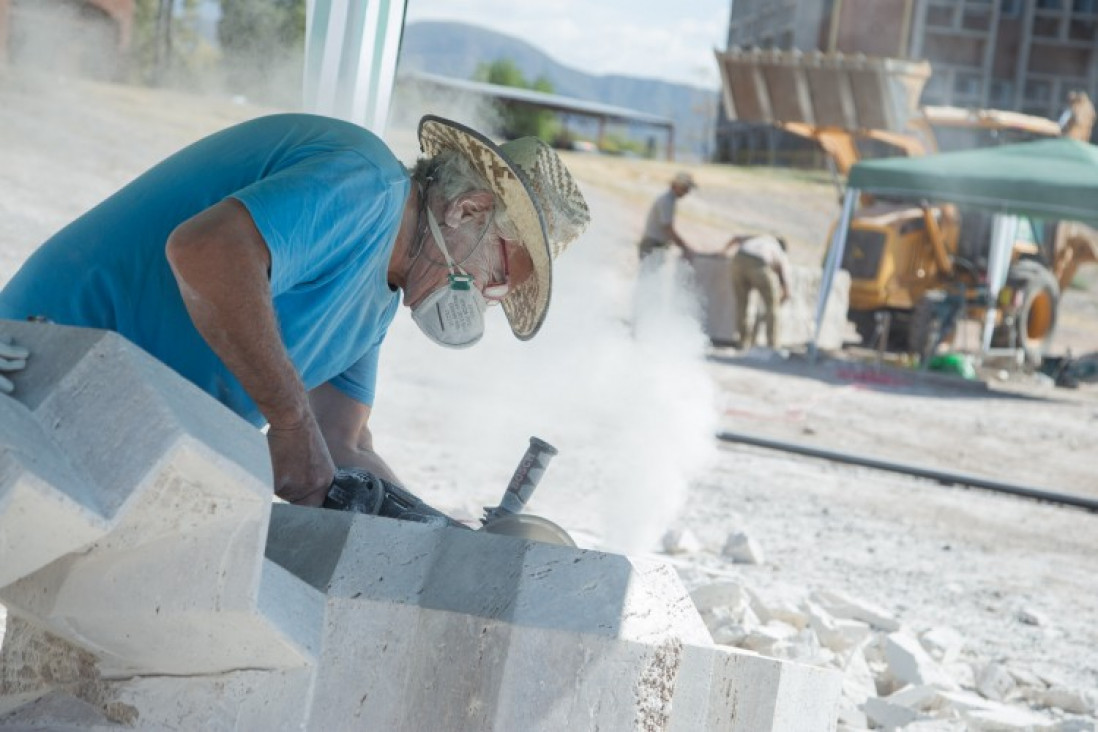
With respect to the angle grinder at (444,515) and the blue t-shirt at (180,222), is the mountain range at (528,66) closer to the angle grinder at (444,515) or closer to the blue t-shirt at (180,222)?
the angle grinder at (444,515)

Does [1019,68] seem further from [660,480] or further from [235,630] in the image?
[235,630]

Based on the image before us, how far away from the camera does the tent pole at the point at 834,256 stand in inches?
551

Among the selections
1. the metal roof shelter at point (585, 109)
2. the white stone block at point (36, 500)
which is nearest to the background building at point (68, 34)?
the metal roof shelter at point (585, 109)

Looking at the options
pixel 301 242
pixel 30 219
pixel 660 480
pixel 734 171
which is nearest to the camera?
pixel 301 242

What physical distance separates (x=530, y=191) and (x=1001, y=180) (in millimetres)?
11321

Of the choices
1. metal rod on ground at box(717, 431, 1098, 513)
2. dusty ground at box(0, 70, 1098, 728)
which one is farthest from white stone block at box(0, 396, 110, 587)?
metal rod on ground at box(717, 431, 1098, 513)

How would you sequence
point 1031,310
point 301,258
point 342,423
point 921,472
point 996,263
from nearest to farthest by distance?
point 301,258 → point 342,423 → point 921,472 → point 996,263 → point 1031,310

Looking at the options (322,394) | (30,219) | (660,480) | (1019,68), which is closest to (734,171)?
(1019,68)

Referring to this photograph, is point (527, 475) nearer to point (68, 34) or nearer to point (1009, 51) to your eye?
point (68, 34)

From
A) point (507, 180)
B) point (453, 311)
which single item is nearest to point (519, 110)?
point (453, 311)

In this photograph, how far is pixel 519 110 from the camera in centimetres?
3241

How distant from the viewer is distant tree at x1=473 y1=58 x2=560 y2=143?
30.4 m

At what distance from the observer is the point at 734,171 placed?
32.0m

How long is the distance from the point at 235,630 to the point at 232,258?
607mm
